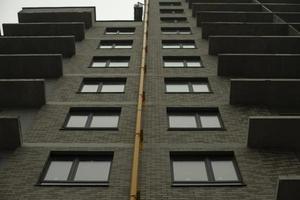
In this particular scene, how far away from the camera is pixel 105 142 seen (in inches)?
528

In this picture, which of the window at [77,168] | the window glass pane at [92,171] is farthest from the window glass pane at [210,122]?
the window glass pane at [92,171]

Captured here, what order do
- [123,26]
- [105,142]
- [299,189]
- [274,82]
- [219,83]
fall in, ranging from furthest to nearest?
1. [123,26]
2. [219,83]
3. [274,82]
4. [105,142]
5. [299,189]

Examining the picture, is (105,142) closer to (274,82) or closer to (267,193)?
(267,193)

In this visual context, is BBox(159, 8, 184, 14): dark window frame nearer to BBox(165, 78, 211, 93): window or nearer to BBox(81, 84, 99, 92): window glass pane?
BBox(165, 78, 211, 93): window

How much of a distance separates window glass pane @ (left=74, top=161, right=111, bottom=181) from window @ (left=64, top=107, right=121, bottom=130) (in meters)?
1.79

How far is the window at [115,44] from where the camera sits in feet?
76.1

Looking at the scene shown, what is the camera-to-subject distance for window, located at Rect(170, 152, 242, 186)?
1156 centimetres

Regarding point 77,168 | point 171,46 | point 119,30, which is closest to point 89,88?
point 77,168

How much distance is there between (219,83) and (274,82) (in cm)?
296

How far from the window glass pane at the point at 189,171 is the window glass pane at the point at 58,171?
2.81m

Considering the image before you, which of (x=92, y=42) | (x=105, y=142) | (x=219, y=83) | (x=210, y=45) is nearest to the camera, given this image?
(x=105, y=142)

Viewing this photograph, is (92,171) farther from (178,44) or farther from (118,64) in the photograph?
(178,44)

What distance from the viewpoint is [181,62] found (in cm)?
2059

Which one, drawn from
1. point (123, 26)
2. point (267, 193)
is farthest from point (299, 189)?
point (123, 26)
